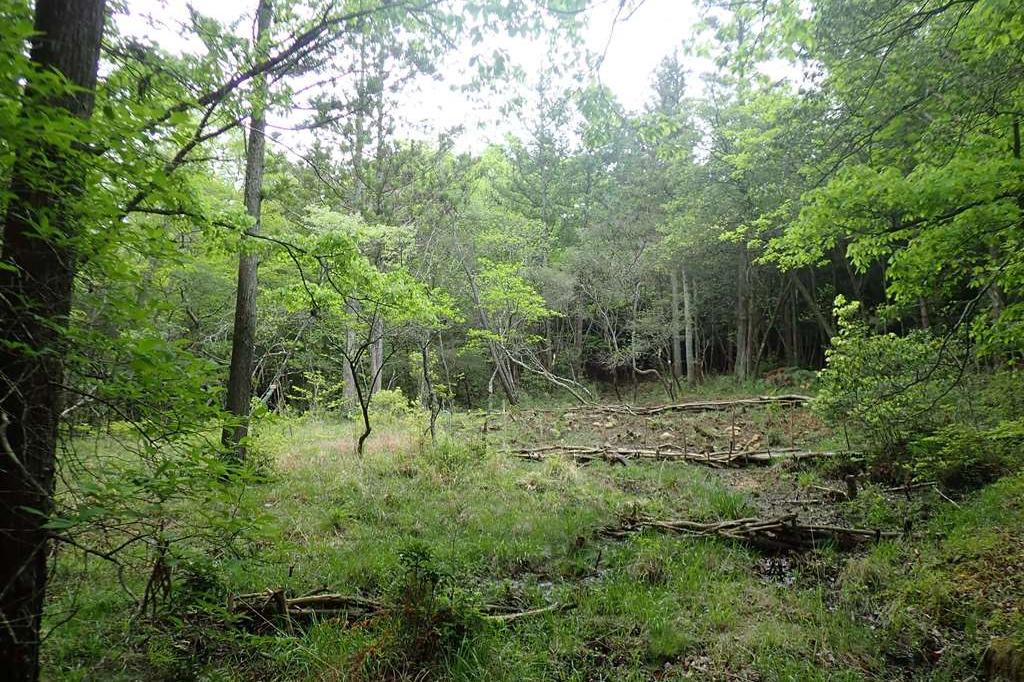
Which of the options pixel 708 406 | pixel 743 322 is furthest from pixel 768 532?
pixel 743 322

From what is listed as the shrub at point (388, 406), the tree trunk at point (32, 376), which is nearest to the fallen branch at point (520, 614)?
the tree trunk at point (32, 376)

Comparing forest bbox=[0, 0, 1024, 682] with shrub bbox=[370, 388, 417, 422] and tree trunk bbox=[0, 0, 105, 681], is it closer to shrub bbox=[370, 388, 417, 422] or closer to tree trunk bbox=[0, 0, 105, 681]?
tree trunk bbox=[0, 0, 105, 681]

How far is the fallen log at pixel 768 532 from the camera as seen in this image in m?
5.95

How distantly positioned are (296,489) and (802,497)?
8.00 meters

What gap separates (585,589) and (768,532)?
2.72m

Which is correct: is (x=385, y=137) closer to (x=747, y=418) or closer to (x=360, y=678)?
(x=747, y=418)

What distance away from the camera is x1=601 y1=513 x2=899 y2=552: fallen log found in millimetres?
5949

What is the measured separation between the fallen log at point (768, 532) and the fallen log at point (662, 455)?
374cm

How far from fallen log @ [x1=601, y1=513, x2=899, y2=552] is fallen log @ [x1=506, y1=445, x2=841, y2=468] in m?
3.74

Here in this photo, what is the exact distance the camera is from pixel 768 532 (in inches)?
246

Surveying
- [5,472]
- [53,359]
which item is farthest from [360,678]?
[53,359]

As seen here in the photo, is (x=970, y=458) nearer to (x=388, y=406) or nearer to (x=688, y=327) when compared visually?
(x=388, y=406)

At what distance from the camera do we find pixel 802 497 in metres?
7.94

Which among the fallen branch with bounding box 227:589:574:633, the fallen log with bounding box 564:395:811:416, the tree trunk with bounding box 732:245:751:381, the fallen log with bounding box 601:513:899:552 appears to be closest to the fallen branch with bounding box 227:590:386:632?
the fallen branch with bounding box 227:589:574:633
